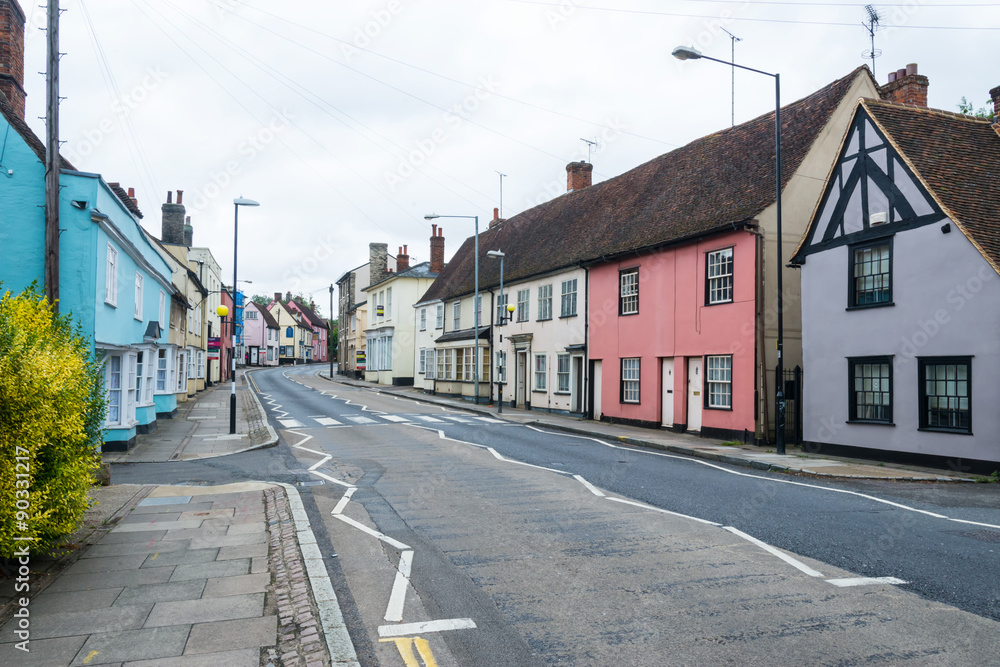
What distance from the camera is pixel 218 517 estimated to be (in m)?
9.30

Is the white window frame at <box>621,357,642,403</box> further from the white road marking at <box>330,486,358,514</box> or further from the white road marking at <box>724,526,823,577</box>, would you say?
the white road marking at <box>724,526,823,577</box>

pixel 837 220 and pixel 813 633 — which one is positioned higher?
pixel 837 220

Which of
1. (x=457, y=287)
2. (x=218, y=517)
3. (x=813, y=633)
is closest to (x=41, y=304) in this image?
(x=218, y=517)

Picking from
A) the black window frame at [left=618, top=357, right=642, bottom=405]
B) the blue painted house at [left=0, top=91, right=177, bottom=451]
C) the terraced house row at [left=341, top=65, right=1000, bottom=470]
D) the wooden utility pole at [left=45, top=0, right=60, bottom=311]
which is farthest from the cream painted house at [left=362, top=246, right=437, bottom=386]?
the wooden utility pole at [left=45, top=0, right=60, bottom=311]

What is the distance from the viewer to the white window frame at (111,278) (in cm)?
1662

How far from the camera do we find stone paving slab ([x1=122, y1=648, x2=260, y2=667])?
475 centimetres

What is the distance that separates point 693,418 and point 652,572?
50.8 ft

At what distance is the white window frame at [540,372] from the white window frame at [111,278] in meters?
17.8

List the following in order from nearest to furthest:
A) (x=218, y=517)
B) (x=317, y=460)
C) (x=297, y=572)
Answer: (x=297, y=572)
(x=218, y=517)
(x=317, y=460)

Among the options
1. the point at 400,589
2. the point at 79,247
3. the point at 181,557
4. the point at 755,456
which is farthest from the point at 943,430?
the point at 79,247

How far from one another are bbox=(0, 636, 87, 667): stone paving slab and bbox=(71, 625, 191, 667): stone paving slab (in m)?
0.07

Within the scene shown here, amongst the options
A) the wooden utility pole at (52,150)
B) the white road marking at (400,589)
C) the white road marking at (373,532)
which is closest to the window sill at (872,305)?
the white road marking at (373,532)

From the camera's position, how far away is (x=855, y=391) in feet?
56.7

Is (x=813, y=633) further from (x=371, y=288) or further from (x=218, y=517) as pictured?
(x=371, y=288)
